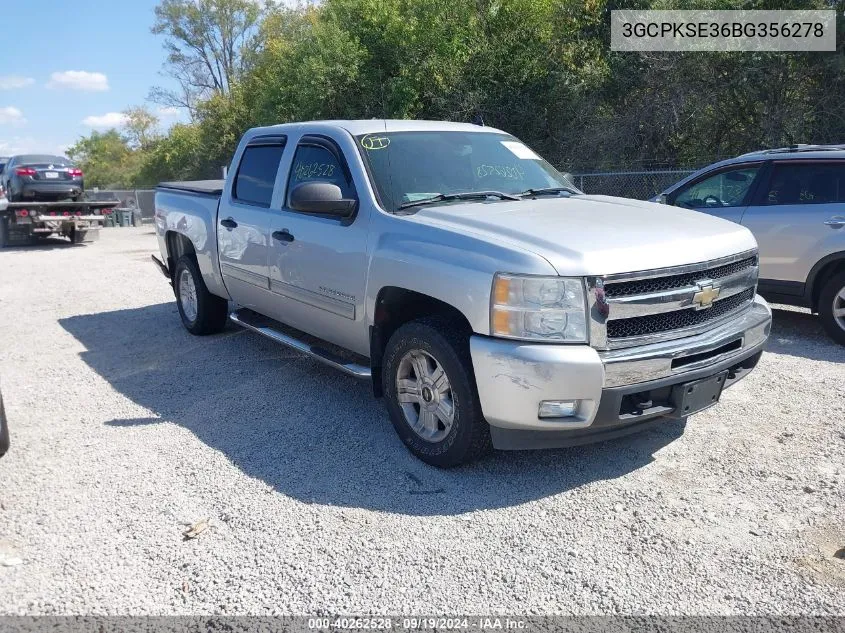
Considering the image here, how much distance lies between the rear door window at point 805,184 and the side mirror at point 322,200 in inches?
185

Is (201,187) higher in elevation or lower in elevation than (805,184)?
higher

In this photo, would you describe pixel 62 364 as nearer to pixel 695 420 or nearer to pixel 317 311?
pixel 317 311

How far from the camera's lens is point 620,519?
141 inches

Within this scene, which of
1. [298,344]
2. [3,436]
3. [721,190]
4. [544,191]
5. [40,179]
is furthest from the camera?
[40,179]

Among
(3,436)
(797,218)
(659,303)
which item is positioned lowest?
(3,436)

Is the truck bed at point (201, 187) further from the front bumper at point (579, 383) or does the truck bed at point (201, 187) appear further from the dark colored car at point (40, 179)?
the dark colored car at point (40, 179)

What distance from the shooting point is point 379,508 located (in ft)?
12.3

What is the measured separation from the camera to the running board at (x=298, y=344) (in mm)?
4625

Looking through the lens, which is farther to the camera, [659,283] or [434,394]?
[434,394]

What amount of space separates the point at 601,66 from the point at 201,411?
50.1 feet

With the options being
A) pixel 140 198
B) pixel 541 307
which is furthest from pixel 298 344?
pixel 140 198

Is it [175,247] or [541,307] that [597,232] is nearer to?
[541,307]

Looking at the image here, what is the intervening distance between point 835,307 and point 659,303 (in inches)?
150

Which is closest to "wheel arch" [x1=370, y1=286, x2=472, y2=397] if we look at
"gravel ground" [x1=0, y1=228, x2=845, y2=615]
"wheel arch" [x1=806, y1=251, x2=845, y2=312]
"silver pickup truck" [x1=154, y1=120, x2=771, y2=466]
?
"silver pickup truck" [x1=154, y1=120, x2=771, y2=466]
